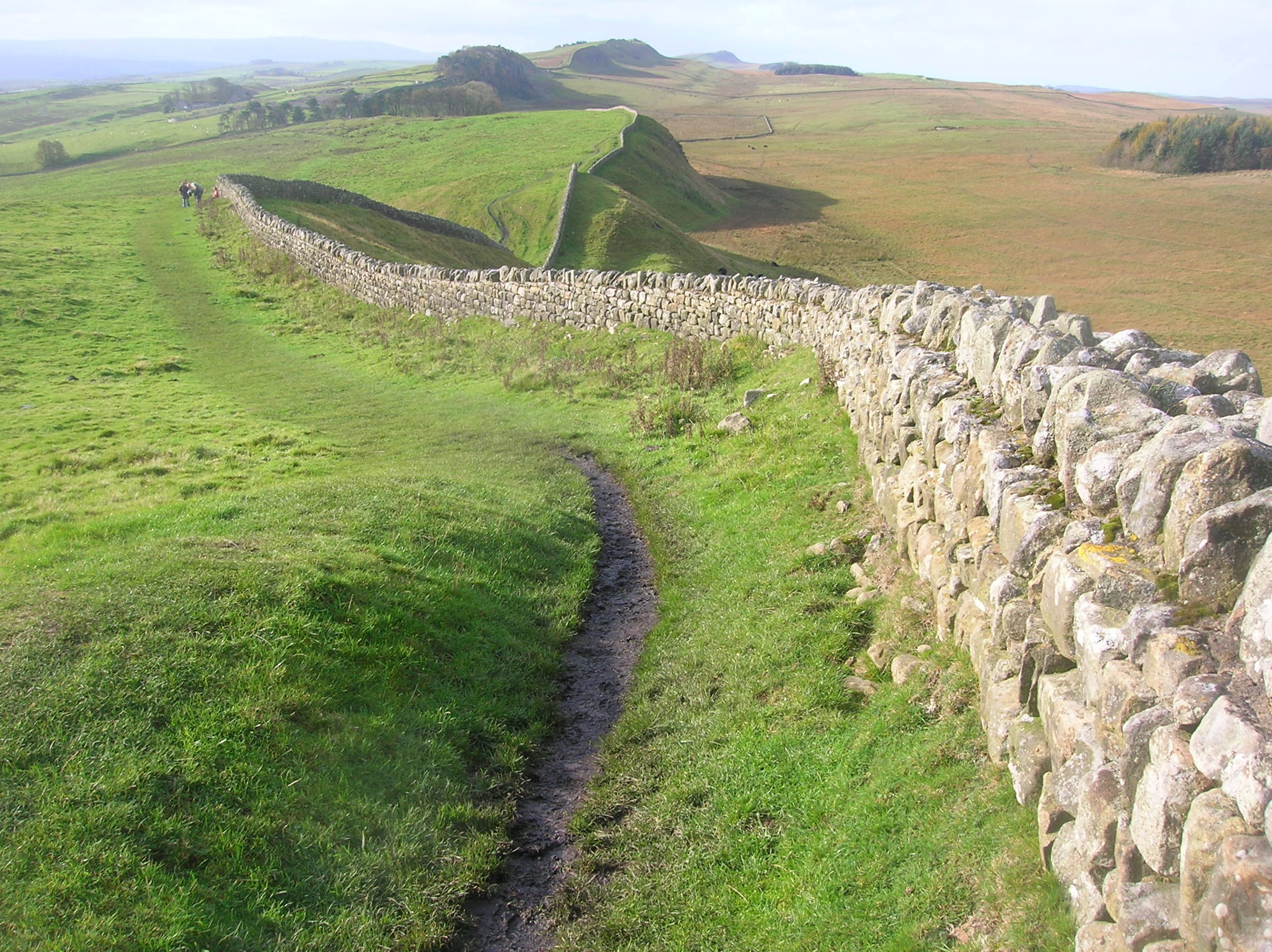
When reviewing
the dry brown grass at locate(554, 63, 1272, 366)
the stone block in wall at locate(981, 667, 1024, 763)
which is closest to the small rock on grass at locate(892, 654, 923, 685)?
the stone block in wall at locate(981, 667, 1024, 763)

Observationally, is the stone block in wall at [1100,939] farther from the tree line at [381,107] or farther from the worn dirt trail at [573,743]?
the tree line at [381,107]

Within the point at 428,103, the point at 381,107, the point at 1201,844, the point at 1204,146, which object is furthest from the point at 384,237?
the point at 381,107

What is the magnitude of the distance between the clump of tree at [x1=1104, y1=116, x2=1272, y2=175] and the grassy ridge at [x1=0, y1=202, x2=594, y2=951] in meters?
85.9

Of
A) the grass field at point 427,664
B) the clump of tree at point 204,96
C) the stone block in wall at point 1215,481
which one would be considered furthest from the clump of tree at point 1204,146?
the clump of tree at point 204,96

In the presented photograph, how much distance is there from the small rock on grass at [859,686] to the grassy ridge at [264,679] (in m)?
3.16

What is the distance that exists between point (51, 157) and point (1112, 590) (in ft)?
303

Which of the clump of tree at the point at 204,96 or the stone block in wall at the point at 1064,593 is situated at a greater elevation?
the clump of tree at the point at 204,96

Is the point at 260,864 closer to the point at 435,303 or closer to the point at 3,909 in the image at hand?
the point at 3,909

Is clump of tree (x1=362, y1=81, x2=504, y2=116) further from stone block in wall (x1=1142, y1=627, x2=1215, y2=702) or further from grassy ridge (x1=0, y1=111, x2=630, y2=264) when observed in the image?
stone block in wall (x1=1142, y1=627, x2=1215, y2=702)

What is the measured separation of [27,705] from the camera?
685cm

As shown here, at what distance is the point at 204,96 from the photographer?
6565 inches

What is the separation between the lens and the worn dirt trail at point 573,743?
6.55 meters

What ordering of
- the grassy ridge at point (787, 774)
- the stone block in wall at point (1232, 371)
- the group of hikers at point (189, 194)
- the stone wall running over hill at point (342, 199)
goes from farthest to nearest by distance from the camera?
the group of hikers at point (189, 194), the stone wall running over hill at point (342, 199), the stone block in wall at point (1232, 371), the grassy ridge at point (787, 774)

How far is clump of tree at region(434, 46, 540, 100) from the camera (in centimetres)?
14675
